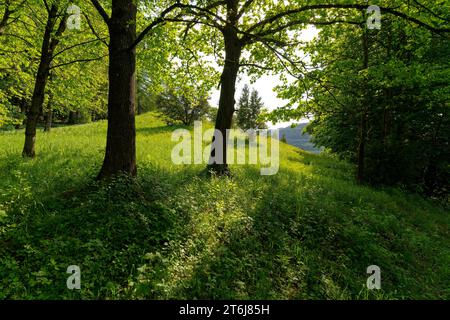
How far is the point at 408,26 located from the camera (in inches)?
308

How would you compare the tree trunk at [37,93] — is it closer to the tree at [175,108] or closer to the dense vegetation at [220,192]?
the dense vegetation at [220,192]

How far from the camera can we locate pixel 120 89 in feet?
21.0

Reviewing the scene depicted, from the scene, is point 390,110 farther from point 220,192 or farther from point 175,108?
point 175,108

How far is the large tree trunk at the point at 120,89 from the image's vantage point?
6.36 m

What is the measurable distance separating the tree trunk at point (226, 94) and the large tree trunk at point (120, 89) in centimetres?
392

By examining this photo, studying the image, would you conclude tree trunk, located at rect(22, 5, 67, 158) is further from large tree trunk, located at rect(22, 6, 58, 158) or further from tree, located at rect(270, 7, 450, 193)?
tree, located at rect(270, 7, 450, 193)

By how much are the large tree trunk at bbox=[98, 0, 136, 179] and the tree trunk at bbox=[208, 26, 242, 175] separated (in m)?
3.92

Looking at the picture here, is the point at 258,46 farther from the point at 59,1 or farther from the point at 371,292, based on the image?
the point at 371,292

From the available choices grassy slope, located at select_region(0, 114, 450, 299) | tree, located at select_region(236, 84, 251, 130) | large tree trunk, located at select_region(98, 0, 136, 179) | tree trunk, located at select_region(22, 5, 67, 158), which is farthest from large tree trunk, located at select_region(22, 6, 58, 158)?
tree, located at select_region(236, 84, 251, 130)

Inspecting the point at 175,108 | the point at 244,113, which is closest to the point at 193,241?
the point at 175,108

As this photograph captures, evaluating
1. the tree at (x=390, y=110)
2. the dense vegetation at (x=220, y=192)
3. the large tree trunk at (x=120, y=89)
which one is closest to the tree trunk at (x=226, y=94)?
the dense vegetation at (x=220, y=192)

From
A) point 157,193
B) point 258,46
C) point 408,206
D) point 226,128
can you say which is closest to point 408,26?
point 258,46

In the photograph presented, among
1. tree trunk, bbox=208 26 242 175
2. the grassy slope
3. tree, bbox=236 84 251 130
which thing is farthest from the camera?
tree, bbox=236 84 251 130

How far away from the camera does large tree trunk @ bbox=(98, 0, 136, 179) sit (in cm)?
636
